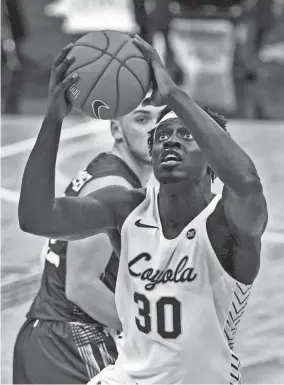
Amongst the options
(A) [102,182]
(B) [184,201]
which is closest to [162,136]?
(B) [184,201]

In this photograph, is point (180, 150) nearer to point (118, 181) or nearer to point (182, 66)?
point (118, 181)

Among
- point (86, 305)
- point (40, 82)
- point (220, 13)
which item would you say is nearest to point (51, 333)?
point (86, 305)

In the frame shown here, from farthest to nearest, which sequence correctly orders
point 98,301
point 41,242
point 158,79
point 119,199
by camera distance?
point 41,242 → point 98,301 → point 119,199 → point 158,79

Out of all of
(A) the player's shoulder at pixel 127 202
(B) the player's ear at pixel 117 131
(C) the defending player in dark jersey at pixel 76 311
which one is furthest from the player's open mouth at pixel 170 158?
(B) the player's ear at pixel 117 131

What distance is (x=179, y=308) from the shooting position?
3816 millimetres

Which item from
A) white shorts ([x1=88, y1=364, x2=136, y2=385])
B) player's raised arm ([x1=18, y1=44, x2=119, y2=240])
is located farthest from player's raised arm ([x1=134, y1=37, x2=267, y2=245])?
white shorts ([x1=88, y1=364, x2=136, y2=385])

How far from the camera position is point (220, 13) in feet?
47.4

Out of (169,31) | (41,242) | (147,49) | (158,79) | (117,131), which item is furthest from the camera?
(169,31)

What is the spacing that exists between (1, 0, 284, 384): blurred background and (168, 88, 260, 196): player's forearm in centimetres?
349

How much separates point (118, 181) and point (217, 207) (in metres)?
1.26

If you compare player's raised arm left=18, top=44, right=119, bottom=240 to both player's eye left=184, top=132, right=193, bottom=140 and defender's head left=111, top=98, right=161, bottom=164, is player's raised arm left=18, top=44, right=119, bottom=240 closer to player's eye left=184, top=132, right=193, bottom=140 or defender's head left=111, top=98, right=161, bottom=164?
player's eye left=184, top=132, right=193, bottom=140

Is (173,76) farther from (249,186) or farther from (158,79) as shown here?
(249,186)

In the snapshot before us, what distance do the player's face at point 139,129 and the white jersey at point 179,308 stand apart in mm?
1468

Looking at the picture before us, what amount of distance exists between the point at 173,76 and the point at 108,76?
946 centimetres
